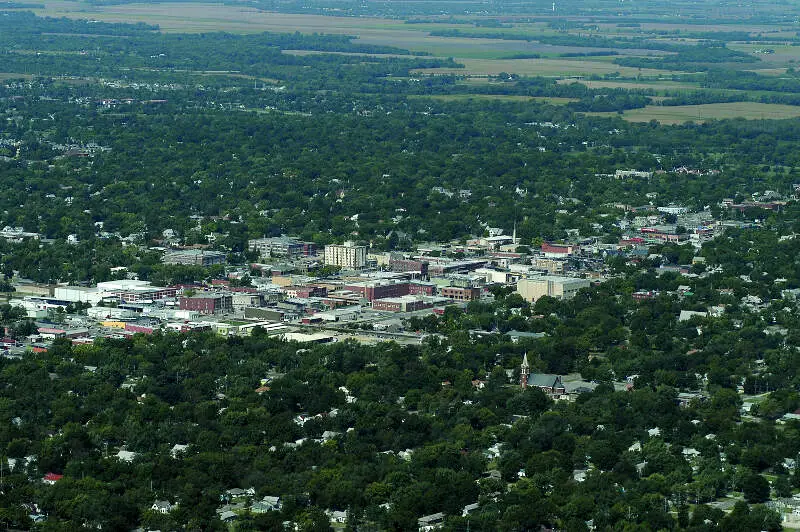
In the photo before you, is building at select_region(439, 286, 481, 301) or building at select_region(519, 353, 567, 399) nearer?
building at select_region(519, 353, 567, 399)

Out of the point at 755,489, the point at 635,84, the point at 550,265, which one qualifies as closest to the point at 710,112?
the point at 635,84

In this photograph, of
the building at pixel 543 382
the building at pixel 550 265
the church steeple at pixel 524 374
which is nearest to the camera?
the building at pixel 543 382

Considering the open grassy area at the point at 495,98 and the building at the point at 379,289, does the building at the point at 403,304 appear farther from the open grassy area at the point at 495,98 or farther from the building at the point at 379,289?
the open grassy area at the point at 495,98

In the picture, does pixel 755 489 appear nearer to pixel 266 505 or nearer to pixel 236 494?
pixel 266 505

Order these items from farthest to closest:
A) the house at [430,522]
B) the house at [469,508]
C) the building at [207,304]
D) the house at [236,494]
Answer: the building at [207,304]
the house at [236,494]
the house at [469,508]
the house at [430,522]

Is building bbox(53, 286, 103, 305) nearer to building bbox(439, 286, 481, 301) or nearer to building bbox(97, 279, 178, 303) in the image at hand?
building bbox(97, 279, 178, 303)

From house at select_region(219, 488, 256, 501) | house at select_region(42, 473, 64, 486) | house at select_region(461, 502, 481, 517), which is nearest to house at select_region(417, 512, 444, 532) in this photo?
house at select_region(461, 502, 481, 517)

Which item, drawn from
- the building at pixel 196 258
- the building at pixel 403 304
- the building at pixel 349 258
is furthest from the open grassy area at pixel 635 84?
the building at pixel 403 304
